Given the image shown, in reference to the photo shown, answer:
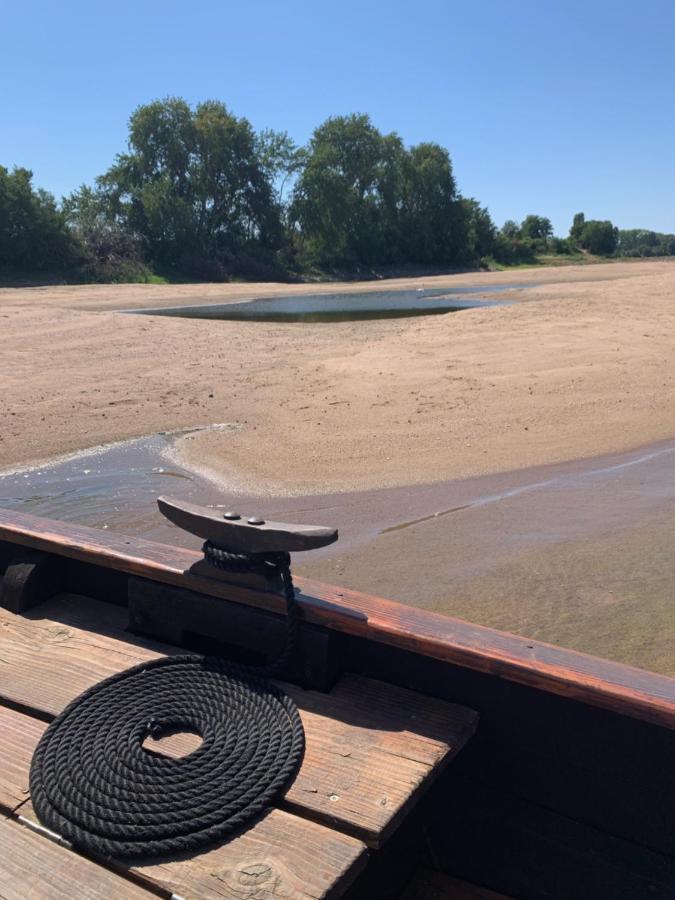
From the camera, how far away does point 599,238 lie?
82.4 m

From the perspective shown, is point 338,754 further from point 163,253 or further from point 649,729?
point 163,253

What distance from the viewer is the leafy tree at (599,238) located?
8238cm

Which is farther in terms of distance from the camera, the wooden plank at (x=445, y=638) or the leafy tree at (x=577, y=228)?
the leafy tree at (x=577, y=228)

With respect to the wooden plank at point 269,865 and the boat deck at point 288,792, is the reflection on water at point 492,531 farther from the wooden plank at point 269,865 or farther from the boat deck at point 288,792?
the wooden plank at point 269,865

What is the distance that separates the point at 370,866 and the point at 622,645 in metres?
2.58

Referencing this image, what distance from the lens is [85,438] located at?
8250 millimetres

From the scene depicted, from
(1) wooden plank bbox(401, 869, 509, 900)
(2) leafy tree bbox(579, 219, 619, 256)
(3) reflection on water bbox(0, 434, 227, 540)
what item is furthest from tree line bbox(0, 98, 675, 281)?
(1) wooden plank bbox(401, 869, 509, 900)

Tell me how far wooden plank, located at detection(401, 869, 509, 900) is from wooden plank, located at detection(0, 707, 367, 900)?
493 millimetres

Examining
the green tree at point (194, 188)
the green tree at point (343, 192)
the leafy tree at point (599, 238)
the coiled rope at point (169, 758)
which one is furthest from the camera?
the leafy tree at point (599, 238)

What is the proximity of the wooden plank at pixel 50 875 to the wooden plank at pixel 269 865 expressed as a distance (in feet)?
0.03

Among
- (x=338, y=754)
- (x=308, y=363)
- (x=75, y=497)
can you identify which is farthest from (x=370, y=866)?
(x=308, y=363)

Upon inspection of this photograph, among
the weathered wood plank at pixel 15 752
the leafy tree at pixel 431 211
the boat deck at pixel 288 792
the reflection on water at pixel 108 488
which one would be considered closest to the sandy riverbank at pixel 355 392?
the reflection on water at pixel 108 488

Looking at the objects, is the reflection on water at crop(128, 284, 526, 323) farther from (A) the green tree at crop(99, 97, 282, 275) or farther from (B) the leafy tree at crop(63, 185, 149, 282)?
(A) the green tree at crop(99, 97, 282, 275)

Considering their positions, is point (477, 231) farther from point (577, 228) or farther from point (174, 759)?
point (174, 759)
